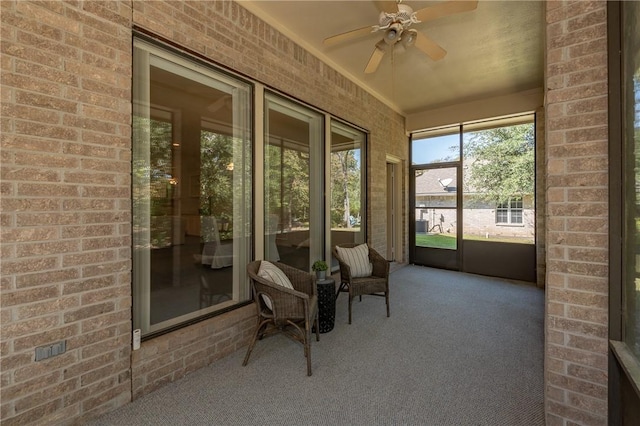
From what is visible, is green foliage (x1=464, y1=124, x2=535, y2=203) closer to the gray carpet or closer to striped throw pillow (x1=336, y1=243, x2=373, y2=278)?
the gray carpet

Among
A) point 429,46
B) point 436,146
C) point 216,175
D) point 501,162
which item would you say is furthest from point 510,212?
point 216,175

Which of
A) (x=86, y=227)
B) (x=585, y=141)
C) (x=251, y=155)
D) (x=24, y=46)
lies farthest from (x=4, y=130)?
(x=585, y=141)

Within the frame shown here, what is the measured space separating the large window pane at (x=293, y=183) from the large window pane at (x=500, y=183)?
11.3 feet

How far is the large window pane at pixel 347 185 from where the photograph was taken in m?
4.54

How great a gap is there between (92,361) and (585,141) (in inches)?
121

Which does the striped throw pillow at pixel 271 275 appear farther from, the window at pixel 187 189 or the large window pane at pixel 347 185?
the large window pane at pixel 347 185

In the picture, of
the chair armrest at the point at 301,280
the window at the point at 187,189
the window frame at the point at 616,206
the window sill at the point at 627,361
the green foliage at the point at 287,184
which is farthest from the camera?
the green foliage at the point at 287,184

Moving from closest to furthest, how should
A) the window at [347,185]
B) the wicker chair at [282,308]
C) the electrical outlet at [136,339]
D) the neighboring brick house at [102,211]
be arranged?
the neighboring brick house at [102,211]
the electrical outlet at [136,339]
the wicker chair at [282,308]
the window at [347,185]

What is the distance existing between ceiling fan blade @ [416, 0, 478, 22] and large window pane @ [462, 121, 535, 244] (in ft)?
13.2

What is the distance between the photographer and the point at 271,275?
102 inches

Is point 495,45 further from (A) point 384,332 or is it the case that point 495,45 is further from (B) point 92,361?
(B) point 92,361

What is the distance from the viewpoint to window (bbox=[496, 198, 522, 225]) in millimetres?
5395

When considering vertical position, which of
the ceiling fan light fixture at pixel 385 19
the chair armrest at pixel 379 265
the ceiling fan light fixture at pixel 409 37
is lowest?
the chair armrest at pixel 379 265

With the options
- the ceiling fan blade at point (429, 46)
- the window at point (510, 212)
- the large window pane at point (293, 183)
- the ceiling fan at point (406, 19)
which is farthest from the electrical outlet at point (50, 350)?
the window at point (510, 212)
